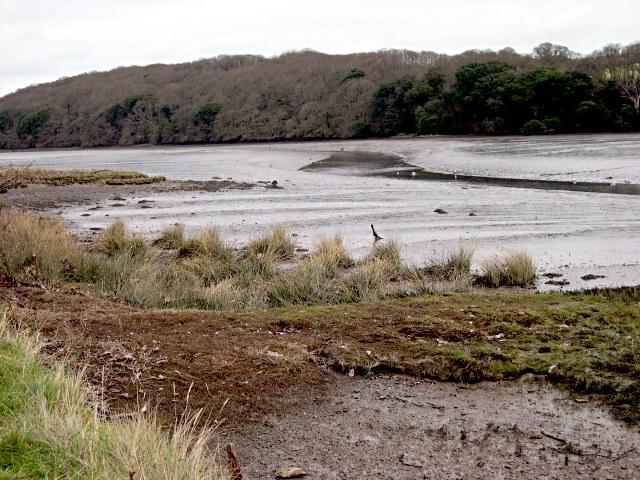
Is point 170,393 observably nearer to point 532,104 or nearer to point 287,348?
point 287,348

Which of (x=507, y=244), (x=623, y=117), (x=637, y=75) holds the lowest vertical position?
(x=507, y=244)

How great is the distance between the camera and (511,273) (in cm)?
1031

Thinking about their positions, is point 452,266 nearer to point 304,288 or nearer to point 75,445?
point 304,288

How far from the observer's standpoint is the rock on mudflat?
177 inches

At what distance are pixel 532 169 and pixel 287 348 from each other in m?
29.9

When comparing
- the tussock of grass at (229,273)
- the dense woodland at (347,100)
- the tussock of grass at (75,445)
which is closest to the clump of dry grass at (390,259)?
the tussock of grass at (229,273)

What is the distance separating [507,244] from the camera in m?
14.2

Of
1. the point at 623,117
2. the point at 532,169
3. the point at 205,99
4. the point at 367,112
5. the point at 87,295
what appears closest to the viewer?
the point at 87,295

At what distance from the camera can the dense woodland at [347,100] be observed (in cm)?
6172

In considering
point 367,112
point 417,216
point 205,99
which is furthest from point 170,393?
point 205,99

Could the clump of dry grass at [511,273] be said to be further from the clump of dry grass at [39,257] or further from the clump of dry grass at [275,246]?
the clump of dry grass at [39,257]

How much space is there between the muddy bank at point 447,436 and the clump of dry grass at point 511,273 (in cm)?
435

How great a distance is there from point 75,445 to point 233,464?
891 millimetres

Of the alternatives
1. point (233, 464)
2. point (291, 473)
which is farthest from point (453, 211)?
point (233, 464)
